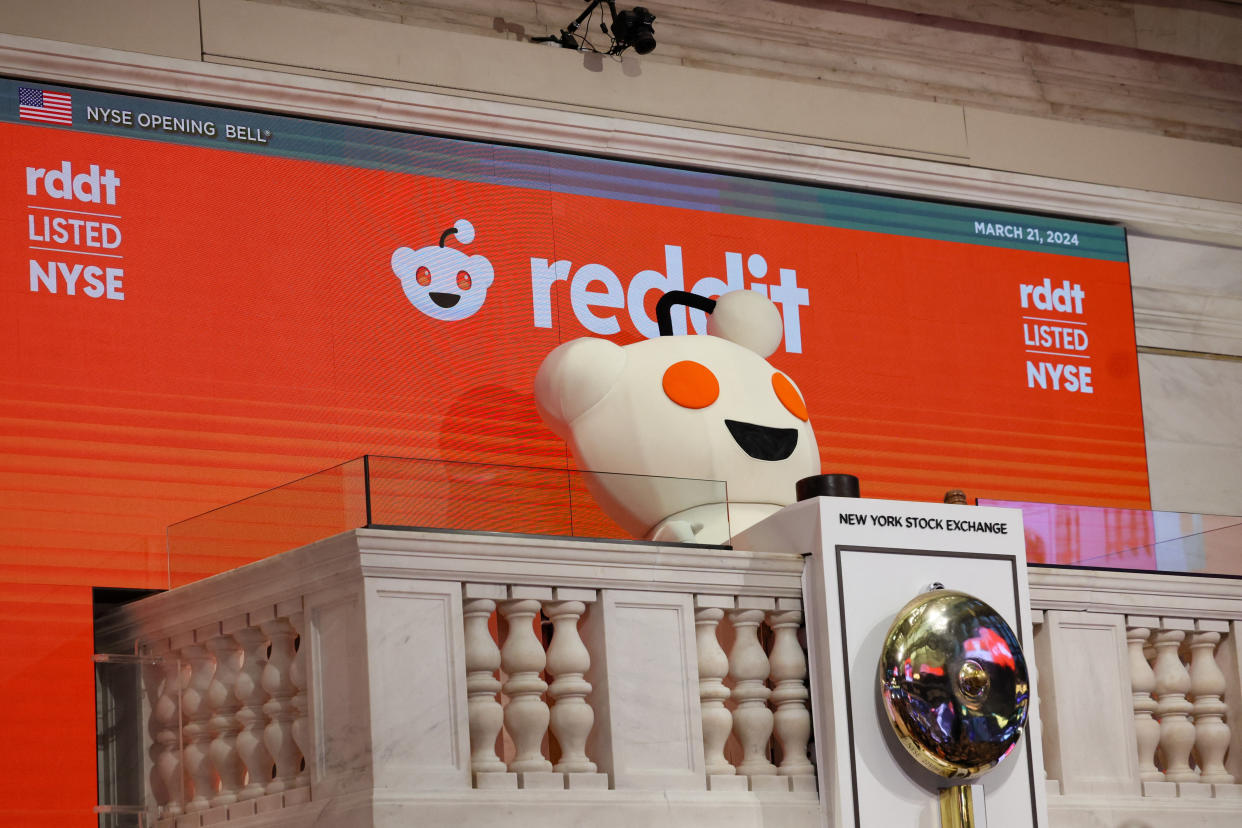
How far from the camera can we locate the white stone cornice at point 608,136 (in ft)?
18.3

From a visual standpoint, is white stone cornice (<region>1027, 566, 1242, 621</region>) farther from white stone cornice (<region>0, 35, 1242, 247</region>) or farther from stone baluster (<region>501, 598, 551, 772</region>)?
white stone cornice (<region>0, 35, 1242, 247</region>)

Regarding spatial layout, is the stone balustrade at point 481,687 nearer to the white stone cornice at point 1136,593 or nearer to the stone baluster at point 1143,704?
the white stone cornice at point 1136,593

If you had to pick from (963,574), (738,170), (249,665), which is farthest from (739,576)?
(738,170)

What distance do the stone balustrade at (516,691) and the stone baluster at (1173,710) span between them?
0.34ft

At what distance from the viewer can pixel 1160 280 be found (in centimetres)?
768

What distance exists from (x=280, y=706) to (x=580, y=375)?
1.29 m

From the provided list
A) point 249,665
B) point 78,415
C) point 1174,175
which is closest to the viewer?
point 249,665

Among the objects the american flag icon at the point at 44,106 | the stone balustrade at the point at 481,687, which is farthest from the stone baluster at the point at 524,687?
the american flag icon at the point at 44,106

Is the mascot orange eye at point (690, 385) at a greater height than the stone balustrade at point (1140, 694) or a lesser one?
greater

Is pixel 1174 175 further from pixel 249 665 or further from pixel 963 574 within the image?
pixel 249 665

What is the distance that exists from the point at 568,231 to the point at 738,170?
2.66ft

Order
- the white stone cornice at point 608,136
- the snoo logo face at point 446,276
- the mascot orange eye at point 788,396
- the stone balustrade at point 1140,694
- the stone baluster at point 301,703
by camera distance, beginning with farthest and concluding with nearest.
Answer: the snoo logo face at point 446,276
the white stone cornice at point 608,136
the mascot orange eye at point 788,396
the stone balustrade at point 1140,694
the stone baluster at point 301,703

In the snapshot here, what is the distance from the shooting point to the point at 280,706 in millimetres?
3824

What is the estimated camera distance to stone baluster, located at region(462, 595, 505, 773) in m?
3.67
